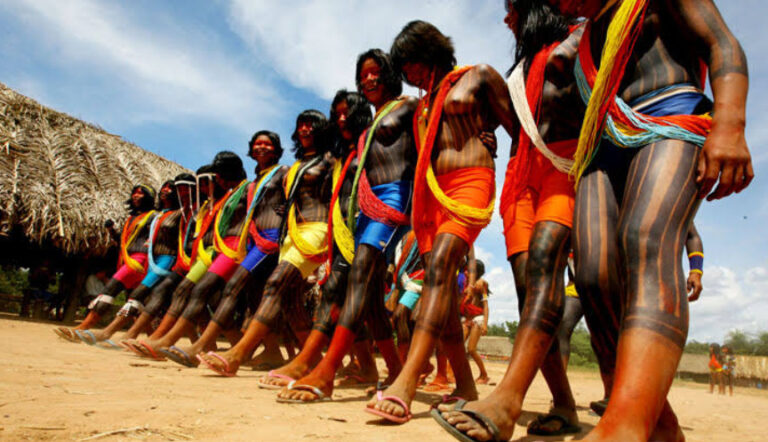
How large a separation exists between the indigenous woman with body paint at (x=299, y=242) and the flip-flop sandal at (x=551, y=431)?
2247 mm

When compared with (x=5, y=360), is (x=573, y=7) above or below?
above

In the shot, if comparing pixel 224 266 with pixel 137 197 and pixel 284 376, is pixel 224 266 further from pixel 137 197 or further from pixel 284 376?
pixel 137 197

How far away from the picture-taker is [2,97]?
11.1 meters

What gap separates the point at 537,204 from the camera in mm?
2449

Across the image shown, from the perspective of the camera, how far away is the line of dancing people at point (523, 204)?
1.48 meters

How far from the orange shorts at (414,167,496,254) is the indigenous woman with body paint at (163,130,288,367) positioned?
2099mm

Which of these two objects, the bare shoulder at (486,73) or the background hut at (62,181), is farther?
the background hut at (62,181)

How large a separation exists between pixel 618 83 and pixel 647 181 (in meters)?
0.43

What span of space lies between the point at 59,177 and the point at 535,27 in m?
11.1

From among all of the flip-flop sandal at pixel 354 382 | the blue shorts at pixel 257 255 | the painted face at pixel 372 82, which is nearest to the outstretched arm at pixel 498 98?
the painted face at pixel 372 82

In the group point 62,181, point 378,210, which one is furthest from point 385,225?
point 62,181

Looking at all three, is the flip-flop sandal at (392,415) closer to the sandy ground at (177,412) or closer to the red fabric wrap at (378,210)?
the sandy ground at (177,412)

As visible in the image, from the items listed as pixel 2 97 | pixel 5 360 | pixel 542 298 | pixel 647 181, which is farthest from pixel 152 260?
pixel 2 97

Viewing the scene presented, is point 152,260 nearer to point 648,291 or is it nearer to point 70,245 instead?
point 70,245
